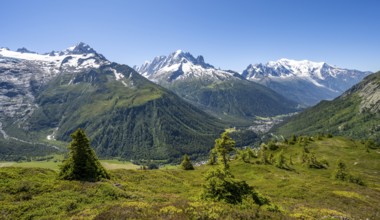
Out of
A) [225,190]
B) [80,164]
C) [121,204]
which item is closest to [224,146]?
[80,164]

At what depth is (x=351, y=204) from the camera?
5166 centimetres

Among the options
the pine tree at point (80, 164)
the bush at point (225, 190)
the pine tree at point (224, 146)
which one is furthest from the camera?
the pine tree at point (224, 146)

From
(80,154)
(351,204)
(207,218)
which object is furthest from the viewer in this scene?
(351,204)

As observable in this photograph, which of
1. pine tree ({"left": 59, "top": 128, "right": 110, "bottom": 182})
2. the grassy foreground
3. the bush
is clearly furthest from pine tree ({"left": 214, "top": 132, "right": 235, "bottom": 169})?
the bush

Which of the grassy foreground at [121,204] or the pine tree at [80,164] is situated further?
the pine tree at [80,164]

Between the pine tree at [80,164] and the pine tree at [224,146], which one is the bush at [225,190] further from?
the pine tree at [224,146]

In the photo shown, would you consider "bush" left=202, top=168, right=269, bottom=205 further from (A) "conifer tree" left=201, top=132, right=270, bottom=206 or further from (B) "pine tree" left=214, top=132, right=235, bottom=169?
(B) "pine tree" left=214, top=132, right=235, bottom=169

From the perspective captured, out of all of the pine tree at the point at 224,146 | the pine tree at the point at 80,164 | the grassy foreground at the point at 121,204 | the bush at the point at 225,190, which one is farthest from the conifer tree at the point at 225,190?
the pine tree at the point at 224,146

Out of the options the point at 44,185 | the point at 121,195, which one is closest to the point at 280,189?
the point at 121,195

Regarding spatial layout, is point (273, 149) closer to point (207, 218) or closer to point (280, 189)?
point (280, 189)

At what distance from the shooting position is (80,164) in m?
43.1

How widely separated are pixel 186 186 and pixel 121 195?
28674 mm

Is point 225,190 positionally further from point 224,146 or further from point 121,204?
point 224,146

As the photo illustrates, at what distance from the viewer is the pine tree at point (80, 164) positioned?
42.0 m
